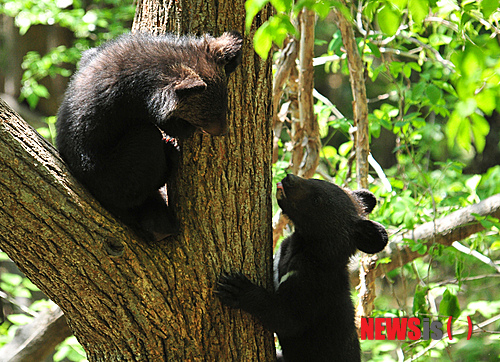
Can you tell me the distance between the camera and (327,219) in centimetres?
359

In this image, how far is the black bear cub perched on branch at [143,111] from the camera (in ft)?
8.95

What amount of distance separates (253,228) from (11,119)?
4.85ft

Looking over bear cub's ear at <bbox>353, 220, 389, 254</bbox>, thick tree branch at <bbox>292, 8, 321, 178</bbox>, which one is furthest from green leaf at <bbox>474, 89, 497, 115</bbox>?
thick tree branch at <bbox>292, 8, 321, 178</bbox>

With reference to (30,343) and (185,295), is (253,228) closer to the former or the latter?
(185,295)

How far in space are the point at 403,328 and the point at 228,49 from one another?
10.7ft

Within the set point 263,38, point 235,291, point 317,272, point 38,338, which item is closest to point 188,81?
point 263,38

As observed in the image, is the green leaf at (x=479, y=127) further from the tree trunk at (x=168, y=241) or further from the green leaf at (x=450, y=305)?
the green leaf at (x=450, y=305)

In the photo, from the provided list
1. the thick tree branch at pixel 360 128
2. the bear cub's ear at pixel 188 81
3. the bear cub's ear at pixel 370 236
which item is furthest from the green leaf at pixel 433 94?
the bear cub's ear at pixel 188 81

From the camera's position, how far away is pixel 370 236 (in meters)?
3.56

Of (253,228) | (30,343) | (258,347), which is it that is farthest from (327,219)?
(30,343)

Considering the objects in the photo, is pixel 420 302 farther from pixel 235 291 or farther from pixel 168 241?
pixel 168 241

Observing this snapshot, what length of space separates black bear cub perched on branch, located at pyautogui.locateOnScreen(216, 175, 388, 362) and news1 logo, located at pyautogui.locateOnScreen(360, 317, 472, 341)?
92cm

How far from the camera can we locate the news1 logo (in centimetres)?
421

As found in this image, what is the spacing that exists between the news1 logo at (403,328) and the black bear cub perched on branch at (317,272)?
3.01ft
